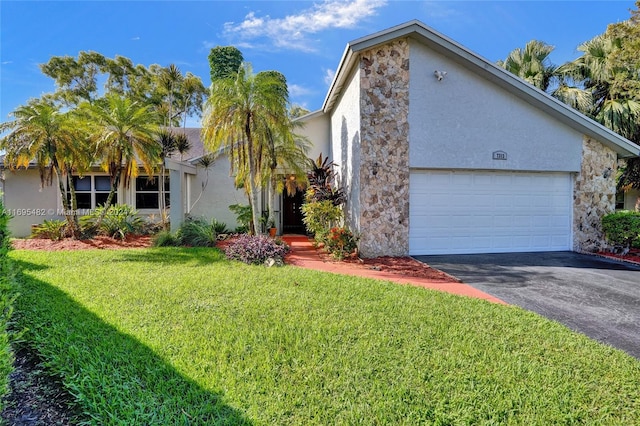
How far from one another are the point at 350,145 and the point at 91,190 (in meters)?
12.6

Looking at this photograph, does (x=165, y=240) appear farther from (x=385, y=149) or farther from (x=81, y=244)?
(x=385, y=149)

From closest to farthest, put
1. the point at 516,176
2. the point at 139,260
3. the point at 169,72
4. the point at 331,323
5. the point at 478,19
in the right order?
the point at 331,323 < the point at 139,260 < the point at 516,176 < the point at 478,19 < the point at 169,72

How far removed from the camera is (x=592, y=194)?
35.5 ft

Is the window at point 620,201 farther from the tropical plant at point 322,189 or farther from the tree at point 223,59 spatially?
the tree at point 223,59

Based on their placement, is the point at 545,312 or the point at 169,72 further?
the point at 169,72

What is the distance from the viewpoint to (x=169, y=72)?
903 inches

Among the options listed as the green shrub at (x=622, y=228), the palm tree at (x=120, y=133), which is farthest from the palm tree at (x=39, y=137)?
the green shrub at (x=622, y=228)

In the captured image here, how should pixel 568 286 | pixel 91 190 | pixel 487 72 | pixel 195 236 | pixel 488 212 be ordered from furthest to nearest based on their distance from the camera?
pixel 91 190
pixel 195 236
pixel 488 212
pixel 487 72
pixel 568 286

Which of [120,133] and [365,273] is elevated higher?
[120,133]

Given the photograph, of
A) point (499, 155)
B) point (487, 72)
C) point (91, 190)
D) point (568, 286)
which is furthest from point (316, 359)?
point (91, 190)

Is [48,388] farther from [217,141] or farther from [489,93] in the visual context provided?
[489,93]

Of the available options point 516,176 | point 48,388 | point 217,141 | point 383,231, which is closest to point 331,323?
point 48,388

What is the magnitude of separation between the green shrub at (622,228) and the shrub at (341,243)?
28.7 feet

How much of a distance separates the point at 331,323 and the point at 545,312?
368cm
